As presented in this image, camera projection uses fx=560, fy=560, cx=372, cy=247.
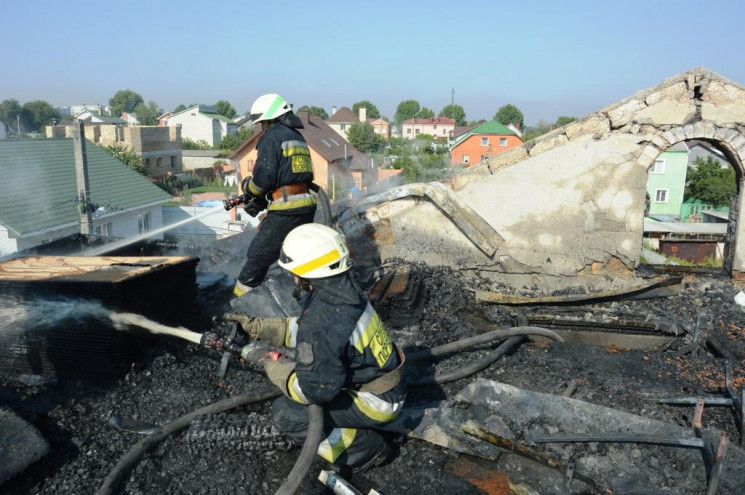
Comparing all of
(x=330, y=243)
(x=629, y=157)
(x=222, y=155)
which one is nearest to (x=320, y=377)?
(x=330, y=243)

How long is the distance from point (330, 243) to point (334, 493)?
1513 millimetres

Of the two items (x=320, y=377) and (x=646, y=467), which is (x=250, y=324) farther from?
(x=646, y=467)

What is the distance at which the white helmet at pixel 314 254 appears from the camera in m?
3.21

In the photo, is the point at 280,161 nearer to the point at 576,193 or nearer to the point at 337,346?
the point at 337,346

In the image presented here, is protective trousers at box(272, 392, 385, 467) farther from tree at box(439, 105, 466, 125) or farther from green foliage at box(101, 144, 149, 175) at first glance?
tree at box(439, 105, 466, 125)

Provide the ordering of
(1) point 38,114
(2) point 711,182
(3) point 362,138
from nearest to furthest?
(2) point 711,182
(3) point 362,138
(1) point 38,114

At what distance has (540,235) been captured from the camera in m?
7.37

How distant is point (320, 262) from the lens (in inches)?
126

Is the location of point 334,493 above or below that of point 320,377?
below

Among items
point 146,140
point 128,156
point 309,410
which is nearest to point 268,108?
point 309,410

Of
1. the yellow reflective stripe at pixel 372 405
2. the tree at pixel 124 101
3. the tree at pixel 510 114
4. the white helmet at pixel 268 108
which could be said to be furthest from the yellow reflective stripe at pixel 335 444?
the tree at pixel 124 101

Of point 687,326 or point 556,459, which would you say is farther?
point 687,326

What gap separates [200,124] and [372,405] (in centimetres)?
7257

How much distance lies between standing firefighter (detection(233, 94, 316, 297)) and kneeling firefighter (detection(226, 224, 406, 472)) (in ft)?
5.63
